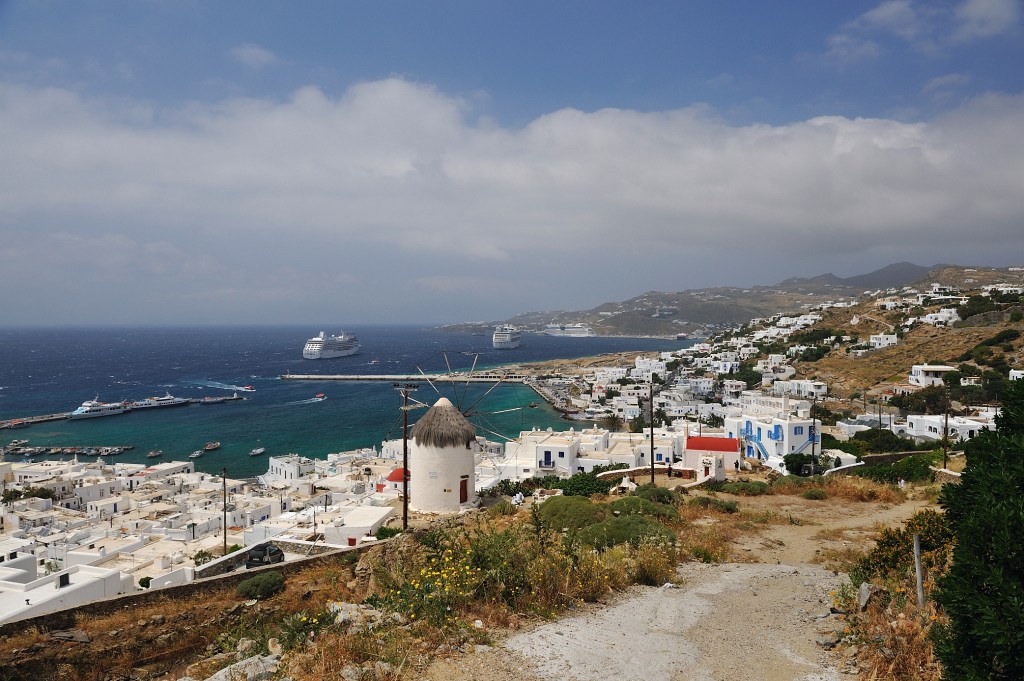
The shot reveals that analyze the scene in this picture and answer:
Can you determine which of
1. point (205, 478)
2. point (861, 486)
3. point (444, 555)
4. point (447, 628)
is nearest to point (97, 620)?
point (444, 555)

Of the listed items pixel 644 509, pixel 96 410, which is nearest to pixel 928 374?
pixel 644 509

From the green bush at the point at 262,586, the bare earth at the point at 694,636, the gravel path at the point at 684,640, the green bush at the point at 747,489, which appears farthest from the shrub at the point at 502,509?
the gravel path at the point at 684,640

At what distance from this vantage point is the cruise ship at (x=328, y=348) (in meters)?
112

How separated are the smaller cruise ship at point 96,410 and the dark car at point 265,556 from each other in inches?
2059

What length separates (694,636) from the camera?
5.16m

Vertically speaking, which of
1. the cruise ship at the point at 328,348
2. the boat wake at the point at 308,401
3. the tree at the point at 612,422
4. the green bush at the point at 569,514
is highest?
the green bush at the point at 569,514

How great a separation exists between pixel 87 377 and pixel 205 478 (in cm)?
6246

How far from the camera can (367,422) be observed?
50156mm

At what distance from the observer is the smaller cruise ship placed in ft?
172

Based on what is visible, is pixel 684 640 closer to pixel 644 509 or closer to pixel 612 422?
pixel 644 509

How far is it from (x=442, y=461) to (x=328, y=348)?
107 m

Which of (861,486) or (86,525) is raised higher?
(861,486)

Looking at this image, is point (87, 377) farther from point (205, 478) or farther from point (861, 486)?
point (861, 486)

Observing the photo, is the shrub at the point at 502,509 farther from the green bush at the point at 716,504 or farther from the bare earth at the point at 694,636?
the bare earth at the point at 694,636
